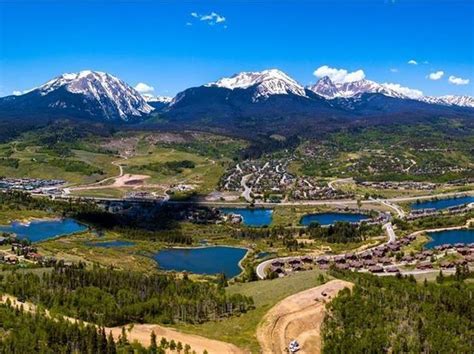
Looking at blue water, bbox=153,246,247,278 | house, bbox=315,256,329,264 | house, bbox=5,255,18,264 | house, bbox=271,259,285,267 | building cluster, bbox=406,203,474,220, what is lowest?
blue water, bbox=153,246,247,278

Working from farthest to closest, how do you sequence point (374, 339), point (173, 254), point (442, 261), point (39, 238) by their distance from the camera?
1. point (39, 238)
2. point (173, 254)
3. point (442, 261)
4. point (374, 339)

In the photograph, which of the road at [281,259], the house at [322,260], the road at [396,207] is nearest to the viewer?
the road at [281,259]

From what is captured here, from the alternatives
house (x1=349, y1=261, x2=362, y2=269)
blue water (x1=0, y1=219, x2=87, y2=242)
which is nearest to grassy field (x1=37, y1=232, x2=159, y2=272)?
blue water (x1=0, y1=219, x2=87, y2=242)

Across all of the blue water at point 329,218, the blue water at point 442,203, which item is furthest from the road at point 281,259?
the blue water at point 442,203

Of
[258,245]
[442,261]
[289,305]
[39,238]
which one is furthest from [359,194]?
[289,305]

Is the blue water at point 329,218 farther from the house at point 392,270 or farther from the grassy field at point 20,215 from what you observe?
the grassy field at point 20,215

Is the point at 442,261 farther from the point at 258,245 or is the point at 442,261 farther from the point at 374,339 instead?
the point at 374,339

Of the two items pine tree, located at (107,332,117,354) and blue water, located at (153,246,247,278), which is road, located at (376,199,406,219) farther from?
pine tree, located at (107,332,117,354)
